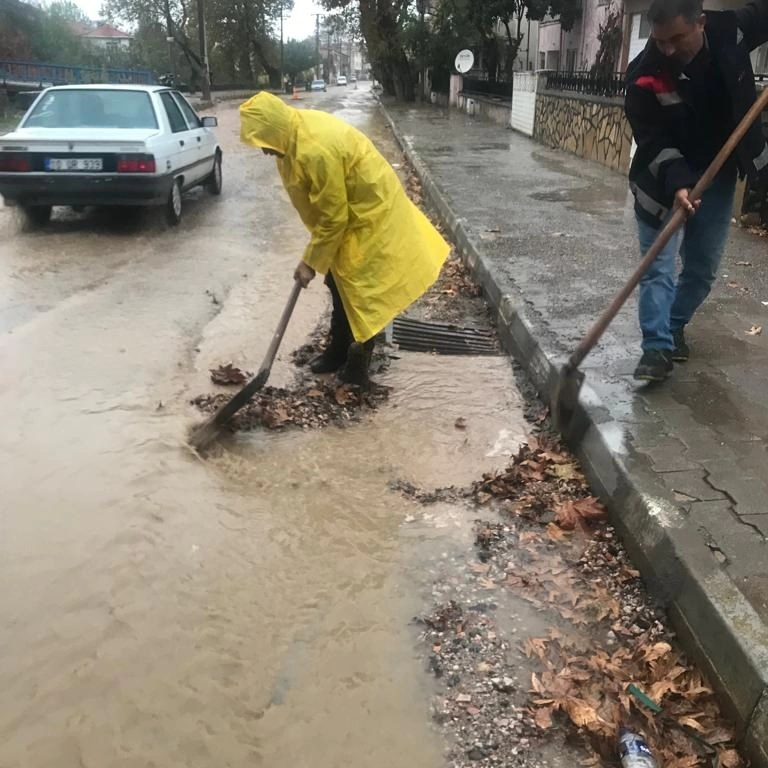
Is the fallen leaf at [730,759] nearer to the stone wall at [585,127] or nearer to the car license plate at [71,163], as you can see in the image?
the car license plate at [71,163]

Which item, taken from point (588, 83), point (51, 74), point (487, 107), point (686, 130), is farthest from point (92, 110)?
point (51, 74)

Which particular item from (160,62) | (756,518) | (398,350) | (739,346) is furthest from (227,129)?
(160,62)

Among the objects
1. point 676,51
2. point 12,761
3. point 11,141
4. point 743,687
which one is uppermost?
point 676,51

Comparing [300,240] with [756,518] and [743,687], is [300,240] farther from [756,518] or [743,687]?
[743,687]

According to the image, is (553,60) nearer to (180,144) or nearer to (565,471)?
(180,144)

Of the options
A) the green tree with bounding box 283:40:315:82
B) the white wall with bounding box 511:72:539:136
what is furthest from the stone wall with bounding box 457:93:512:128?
Result: the green tree with bounding box 283:40:315:82

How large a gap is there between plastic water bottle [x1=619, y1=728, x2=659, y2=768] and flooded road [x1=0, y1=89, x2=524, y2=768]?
52 cm

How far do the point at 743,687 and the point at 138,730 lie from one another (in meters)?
1.75

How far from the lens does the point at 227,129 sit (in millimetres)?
21844

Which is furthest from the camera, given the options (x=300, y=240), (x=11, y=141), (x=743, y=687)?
(x=300, y=240)

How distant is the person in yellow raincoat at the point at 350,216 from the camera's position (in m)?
3.75

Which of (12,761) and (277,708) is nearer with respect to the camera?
(12,761)

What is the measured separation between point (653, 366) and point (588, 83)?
12.1 metres

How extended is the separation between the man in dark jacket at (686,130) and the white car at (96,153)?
18.4 feet
